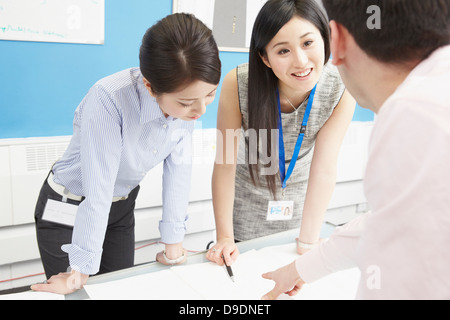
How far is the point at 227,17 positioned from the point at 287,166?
4.75ft

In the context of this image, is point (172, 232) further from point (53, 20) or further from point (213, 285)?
point (53, 20)

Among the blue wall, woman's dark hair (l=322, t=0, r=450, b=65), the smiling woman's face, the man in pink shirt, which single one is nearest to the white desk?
the smiling woman's face

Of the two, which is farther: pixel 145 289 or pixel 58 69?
pixel 58 69

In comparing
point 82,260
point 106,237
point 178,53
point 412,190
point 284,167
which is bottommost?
point 106,237

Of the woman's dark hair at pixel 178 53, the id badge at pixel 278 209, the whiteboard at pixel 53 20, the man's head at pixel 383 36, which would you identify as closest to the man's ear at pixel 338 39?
the man's head at pixel 383 36

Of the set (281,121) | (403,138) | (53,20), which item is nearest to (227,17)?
(53,20)

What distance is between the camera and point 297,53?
1.22 metres

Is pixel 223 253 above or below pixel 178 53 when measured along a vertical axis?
below

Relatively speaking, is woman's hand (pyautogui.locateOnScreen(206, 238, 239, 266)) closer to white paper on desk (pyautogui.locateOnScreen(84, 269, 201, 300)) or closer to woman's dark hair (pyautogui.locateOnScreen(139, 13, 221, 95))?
white paper on desk (pyautogui.locateOnScreen(84, 269, 201, 300))

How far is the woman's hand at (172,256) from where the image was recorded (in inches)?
47.7

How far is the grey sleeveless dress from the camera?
4.64 ft

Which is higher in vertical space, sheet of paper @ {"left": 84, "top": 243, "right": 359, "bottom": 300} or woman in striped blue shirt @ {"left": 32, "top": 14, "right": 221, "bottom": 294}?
woman in striped blue shirt @ {"left": 32, "top": 14, "right": 221, "bottom": 294}

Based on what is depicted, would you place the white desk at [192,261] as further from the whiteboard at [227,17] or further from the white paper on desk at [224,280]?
the whiteboard at [227,17]

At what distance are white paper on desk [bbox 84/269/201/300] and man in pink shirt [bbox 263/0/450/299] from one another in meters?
0.57
